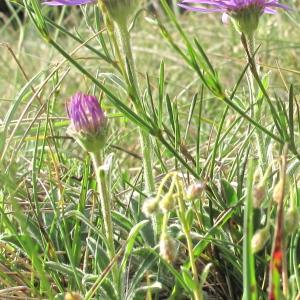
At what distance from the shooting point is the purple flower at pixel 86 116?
0.62 meters

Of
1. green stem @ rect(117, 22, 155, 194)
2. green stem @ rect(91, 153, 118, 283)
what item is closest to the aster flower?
green stem @ rect(117, 22, 155, 194)

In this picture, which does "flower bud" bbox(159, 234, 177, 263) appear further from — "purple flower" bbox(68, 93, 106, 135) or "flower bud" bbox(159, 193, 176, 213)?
"purple flower" bbox(68, 93, 106, 135)

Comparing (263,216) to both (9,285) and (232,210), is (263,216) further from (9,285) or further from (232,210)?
Answer: (9,285)

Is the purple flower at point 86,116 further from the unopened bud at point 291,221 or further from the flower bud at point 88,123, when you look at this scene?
the unopened bud at point 291,221

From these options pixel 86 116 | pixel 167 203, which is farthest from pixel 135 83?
pixel 167 203

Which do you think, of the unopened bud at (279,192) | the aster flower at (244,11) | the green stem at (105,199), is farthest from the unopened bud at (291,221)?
the aster flower at (244,11)

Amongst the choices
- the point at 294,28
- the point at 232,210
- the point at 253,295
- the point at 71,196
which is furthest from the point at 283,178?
the point at 294,28

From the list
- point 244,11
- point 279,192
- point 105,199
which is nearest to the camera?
point 279,192

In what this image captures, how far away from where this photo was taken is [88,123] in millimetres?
621

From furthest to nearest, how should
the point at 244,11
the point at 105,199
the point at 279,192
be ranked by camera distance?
the point at 244,11 → the point at 105,199 → the point at 279,192

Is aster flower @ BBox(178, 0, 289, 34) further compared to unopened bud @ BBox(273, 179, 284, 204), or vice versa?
aster flower @ BBox(178, 0, 289, 34)

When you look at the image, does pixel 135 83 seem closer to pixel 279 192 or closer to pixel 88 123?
pixel 88 123

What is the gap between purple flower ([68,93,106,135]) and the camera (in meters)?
0.62

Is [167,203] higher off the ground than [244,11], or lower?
lower
